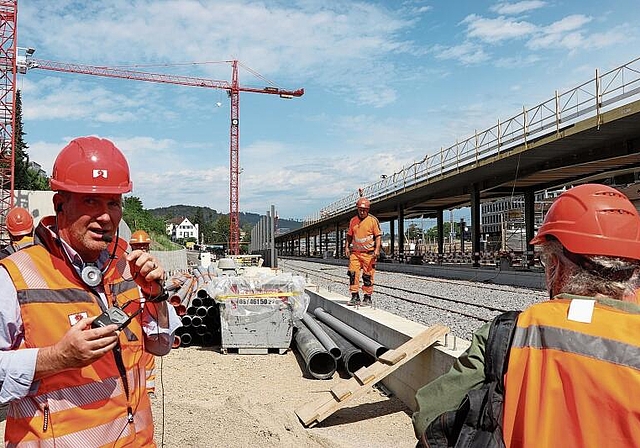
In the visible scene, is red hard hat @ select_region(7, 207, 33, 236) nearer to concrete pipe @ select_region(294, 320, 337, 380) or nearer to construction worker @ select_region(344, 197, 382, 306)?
concrete pipe @ select_region(294, 320, 337, 380)

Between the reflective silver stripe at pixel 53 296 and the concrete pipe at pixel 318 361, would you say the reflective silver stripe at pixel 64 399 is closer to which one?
the reflective silver stripe at pixel 53 296

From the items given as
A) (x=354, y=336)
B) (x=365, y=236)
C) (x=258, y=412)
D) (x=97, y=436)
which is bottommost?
(x=258, y=412)

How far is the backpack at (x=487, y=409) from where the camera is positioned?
70.8 inches

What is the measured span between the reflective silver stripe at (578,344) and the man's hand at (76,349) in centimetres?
136

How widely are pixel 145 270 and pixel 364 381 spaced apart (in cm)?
434

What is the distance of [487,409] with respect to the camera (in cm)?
181

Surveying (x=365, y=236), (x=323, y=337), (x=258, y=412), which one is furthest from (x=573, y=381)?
(x=365, y=236)

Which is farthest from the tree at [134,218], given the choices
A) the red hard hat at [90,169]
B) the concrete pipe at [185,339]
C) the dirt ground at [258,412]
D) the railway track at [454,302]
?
the red hard hat at [90,169]

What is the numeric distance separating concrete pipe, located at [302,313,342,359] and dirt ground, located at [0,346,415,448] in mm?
391

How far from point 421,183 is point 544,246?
34493 mm

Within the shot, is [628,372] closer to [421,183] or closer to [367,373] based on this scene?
[367,373]

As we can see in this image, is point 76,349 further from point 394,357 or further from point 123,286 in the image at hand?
point 394,357

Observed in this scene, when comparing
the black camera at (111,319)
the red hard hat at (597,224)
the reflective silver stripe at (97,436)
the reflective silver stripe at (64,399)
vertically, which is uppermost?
the red hard hat at (597,224)

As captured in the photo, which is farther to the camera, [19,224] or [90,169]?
[19,224]
